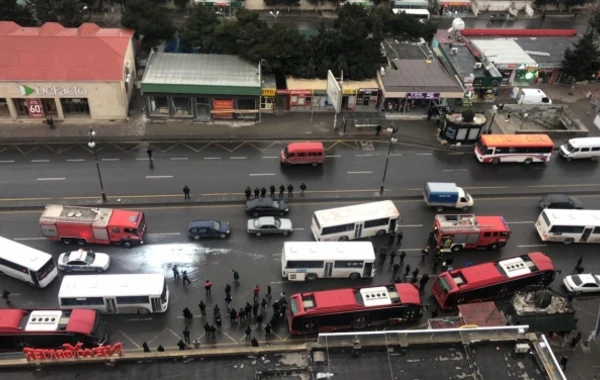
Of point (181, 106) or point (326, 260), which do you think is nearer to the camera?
point (326, 260)

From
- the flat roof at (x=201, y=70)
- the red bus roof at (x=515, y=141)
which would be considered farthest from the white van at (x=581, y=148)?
the flat roof at (x=201, y=70)

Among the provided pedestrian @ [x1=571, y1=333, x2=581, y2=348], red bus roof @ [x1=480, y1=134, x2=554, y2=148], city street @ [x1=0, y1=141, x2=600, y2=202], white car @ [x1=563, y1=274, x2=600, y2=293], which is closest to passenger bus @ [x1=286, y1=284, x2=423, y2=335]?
pedestrian @ [x1=571, y1=333, x2=581, y2=348]

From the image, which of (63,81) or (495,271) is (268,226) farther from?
(63,81)

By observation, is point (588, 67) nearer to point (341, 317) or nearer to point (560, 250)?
point (560, 250)

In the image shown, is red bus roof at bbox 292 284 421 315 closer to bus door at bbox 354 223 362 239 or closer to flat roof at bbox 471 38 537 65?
bus door at bbox 354 223 362 239

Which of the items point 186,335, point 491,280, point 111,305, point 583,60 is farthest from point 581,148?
point 111,305

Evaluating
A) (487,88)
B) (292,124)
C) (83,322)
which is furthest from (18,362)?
(487,88)
